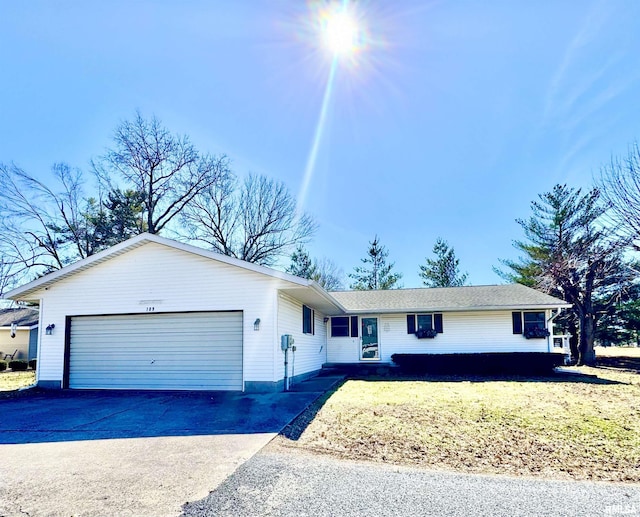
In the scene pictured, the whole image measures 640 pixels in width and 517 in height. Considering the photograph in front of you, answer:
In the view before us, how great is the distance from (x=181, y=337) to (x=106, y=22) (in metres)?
7.89

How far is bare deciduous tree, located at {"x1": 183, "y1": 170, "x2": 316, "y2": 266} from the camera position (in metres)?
26.8

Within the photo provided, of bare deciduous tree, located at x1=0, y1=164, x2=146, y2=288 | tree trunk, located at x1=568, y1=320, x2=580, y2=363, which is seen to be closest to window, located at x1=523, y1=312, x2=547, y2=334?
tree trunk, located at x1=568, y1=320, x2=580, y2=363

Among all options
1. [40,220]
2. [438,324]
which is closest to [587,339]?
[438,324]

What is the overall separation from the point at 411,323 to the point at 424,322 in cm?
50

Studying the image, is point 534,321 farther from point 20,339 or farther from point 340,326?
point 20,339

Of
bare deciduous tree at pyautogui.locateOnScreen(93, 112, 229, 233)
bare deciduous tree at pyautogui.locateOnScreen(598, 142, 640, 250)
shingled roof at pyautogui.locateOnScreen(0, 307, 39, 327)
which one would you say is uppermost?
bare deciduous tree at pyautogui.locateOnScreen(93, 112, 229, 233)

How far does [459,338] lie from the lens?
1597cm

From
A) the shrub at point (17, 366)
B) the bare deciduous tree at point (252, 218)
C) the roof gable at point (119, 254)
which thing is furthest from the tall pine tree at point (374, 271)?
the roof gable at point (119, 254)

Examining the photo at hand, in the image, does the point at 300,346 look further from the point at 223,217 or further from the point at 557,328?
the point at 557,328

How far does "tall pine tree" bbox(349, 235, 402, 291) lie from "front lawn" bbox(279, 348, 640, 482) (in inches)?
964

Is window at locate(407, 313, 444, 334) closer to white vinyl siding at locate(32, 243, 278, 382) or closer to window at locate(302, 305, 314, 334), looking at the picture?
window at locate(302, 305, 314, 334)

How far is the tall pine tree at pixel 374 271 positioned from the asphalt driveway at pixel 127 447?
85.6 feet

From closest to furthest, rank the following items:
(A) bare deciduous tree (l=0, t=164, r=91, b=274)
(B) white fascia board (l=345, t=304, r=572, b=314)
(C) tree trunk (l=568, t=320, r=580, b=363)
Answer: (B) white fascia board (l=345, t=304, r=572, b=314), (C) tree trunk (l=568, t=320, r=580, b=363), (A) bare deciduous tree (l=0, t=164, r=91, b=274)

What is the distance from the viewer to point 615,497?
3.76m
